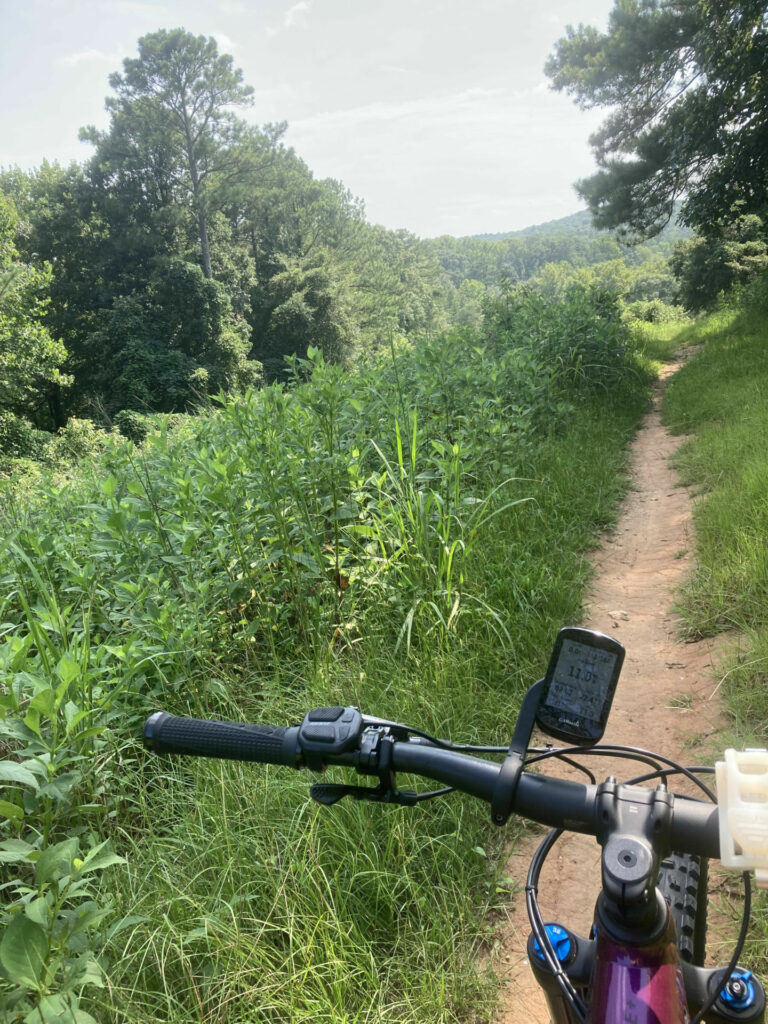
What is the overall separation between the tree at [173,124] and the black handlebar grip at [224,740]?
40.7 metres

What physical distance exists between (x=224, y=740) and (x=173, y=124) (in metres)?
45.1

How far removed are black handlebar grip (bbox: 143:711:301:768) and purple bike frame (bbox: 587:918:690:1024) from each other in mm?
502

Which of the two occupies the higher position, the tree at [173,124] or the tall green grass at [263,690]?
the tree at [173,124]

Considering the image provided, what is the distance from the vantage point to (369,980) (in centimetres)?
174

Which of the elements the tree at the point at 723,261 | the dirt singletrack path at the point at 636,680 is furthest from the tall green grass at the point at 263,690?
the tree at the point at 723,261

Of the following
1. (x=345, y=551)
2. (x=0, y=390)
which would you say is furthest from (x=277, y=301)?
(x=345, y=551)

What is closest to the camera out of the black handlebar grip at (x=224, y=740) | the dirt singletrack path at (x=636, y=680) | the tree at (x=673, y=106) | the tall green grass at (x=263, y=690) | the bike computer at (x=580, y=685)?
the bike computer at (x=580, y=685)

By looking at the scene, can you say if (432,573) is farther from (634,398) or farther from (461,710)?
(634,398)

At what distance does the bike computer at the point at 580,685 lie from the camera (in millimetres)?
840

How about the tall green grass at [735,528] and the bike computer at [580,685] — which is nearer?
the bike computer at [580,685]

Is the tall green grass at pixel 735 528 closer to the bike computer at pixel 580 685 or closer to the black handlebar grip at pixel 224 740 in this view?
the bike computer at pixel 580 685

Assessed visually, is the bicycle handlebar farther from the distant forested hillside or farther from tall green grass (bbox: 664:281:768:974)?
the distant forested hillside

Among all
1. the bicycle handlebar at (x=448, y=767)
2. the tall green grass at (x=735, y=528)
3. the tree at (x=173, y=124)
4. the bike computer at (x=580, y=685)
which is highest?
the tree at (x=173, y=124)

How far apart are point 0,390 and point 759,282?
29.1 m
